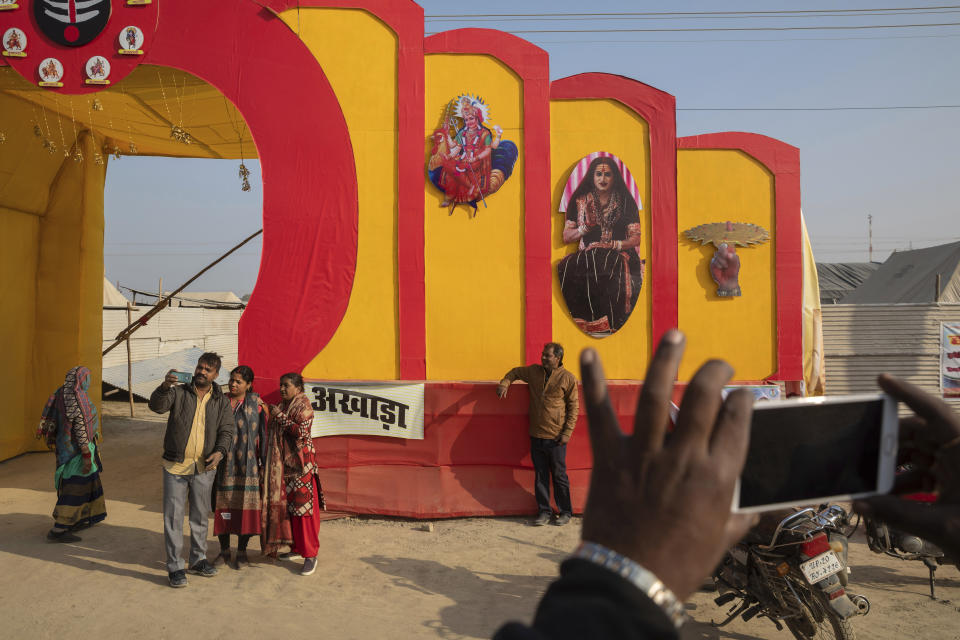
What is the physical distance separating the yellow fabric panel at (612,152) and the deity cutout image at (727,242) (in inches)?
26.4

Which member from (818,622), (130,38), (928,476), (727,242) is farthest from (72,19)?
(818,622)

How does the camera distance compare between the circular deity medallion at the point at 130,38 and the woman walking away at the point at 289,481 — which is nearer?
the woman walking away at the point at 289,481

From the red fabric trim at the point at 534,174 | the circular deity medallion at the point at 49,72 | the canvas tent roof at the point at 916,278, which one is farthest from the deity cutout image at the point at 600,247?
the canvas tent roof at the point at 916,278

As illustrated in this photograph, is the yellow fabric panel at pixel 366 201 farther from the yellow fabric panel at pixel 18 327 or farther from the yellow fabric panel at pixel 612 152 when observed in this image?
the yellow fabric panel at pixel 18 327

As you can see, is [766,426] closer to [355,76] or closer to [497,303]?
[497,303]

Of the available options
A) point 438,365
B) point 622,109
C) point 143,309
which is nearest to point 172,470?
point 438,365

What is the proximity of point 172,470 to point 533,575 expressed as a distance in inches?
126

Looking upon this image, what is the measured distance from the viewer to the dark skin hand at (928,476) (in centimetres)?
108

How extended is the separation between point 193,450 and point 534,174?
14.5 feet

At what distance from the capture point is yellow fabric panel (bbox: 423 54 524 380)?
7.05 m

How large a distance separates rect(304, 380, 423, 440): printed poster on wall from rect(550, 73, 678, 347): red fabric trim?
9.23 feet

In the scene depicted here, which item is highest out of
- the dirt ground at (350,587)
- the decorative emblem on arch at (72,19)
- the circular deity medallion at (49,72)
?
the decorative emblem on arch at (72,19)

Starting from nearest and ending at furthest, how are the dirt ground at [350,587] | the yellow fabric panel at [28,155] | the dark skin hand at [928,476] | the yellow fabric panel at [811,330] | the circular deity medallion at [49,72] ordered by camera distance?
the dark skin hand at [928,476] < the dirt ground at [350,587] < the circular deity medallion at [49,72] < the yellow fabric panel at [811,330] < the yellow fabric panel at [28,155]

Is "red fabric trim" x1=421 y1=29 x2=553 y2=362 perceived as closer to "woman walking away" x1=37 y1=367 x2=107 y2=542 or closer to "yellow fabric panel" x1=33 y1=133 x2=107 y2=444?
"woman walking away" x1=37 y1=367 x2=107 y2=542
